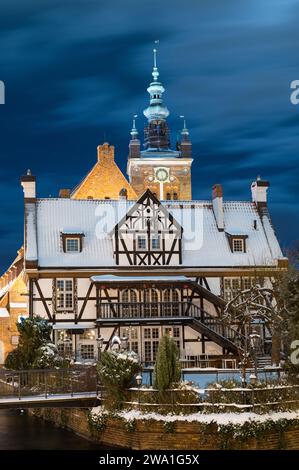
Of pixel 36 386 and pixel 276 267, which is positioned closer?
pixel 36 386

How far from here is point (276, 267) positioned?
2148 inches

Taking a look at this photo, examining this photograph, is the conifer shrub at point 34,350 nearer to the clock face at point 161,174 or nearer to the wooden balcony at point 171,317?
the wooden balcony at point 171,317

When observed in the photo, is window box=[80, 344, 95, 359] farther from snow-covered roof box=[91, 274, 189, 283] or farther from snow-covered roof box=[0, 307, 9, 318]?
snow-covered roof box=[0, 307, 9, 318]

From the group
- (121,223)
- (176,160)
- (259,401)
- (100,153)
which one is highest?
(176,160)

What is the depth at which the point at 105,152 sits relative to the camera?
73938mm

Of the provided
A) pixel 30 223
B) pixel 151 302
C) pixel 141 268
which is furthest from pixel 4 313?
pixel 151 302

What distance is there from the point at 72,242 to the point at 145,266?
459cm

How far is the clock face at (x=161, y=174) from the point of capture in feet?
317

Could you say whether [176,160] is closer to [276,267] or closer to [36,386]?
[276,267]

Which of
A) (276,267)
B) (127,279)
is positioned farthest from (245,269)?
(127,279)

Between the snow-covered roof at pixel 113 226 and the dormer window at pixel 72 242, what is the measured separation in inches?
11.8

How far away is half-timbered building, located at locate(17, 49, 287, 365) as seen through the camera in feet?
170
